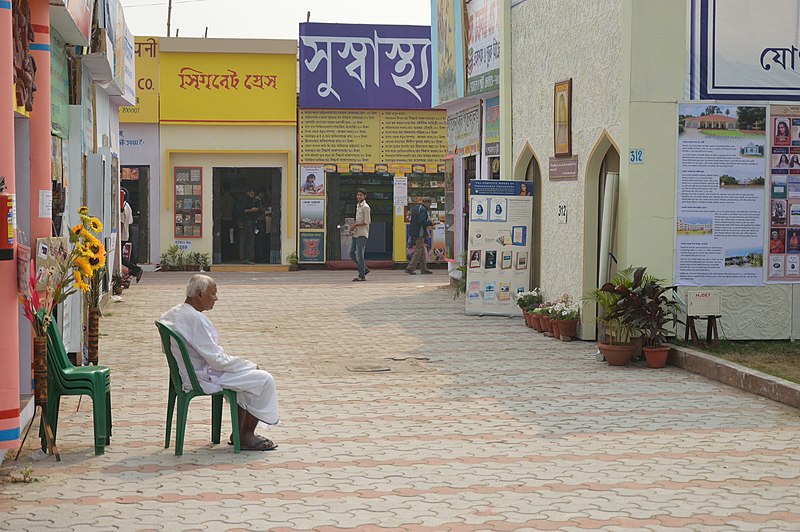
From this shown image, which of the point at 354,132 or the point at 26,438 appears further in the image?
the point at 354,132

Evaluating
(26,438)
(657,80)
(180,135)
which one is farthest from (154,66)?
(26,438)

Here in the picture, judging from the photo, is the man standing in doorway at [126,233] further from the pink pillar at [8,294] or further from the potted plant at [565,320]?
the pink pillar at [8,294]

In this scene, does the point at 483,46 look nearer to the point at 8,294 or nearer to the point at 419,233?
the point at 419,233

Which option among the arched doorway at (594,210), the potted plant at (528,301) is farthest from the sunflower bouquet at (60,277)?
the potted plant at (528,301)

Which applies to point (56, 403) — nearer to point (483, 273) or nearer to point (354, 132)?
point (483, 273)

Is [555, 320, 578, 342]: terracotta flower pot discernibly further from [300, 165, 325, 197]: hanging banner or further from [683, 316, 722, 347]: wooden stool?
[300, 165, 325, 197]: hanging banner

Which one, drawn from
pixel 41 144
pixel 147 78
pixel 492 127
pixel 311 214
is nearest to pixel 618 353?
pixel 41 144

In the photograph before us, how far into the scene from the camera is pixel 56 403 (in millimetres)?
8203

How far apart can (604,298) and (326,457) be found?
5.18 m

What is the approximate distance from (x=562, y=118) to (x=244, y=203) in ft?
49.3

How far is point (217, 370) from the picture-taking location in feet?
26.9

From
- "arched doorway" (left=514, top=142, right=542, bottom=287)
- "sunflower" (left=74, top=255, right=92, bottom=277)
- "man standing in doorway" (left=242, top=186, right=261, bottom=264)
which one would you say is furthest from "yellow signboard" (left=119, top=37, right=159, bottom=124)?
"sunflower" (left=74, top=255, right=92, bottom=277)

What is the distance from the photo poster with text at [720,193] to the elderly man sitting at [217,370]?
636cm

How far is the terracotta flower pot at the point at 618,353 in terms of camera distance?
12.3 meters
